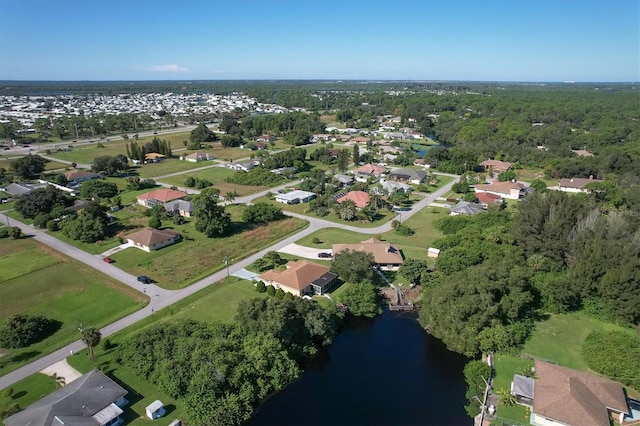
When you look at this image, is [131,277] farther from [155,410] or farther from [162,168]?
[162,168]

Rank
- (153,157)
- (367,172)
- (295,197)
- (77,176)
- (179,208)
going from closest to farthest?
(179,208), (295,197), (77,176), (367,172), (153,157)

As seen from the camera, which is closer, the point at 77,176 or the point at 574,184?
the point at 574,184

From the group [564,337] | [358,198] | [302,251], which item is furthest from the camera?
[358,198]

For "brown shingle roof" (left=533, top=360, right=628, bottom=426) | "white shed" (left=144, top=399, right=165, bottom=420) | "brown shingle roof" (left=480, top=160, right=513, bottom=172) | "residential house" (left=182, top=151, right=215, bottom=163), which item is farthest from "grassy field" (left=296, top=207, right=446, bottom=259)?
"residential house" (left=182, top=151, right=215, bottom=163)

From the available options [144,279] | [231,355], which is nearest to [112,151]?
[144,279]

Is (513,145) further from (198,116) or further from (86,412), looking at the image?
(198,116)

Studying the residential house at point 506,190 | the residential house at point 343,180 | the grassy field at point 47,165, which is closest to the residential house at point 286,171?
the residential house at point 343,180
